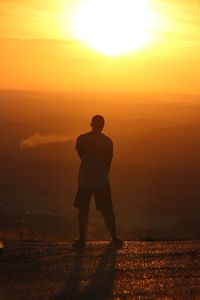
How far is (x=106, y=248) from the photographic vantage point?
9.54m

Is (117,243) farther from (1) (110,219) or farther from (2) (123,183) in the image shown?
(2) (123,183)

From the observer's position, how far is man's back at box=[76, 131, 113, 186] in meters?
9.69

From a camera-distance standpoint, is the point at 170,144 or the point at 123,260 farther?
the point at 170,144

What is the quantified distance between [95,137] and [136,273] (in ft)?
7.98

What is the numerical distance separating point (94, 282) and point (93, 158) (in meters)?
2.66

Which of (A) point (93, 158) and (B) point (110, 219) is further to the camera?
(B) point (110, 219)

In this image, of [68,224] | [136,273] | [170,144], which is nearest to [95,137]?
[136,273]

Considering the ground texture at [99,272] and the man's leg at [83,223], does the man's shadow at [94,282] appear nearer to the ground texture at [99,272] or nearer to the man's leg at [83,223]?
the ground texture at [99,272]

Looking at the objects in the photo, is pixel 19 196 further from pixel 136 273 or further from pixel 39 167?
pixel 136 273

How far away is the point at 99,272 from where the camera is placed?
7867 mm

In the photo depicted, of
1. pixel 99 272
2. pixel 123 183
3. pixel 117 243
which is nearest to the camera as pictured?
pixel 99 272

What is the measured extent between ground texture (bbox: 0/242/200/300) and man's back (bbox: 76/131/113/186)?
0.91m

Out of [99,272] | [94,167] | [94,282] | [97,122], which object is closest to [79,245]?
[94,167]

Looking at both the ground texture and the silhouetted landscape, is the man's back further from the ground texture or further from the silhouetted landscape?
the silhouetted landscape
